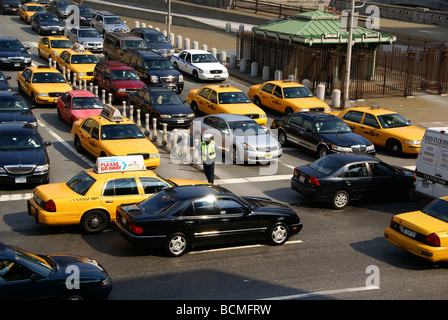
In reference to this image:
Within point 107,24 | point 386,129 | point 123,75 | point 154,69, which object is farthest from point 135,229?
point 107,24

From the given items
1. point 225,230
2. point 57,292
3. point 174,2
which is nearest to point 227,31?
point 174,2

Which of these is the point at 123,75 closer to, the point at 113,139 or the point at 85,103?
the point at 85,103

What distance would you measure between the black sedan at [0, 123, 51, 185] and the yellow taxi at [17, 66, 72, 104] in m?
8.15

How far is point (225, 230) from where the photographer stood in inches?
533

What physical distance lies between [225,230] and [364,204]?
5972 millimetres

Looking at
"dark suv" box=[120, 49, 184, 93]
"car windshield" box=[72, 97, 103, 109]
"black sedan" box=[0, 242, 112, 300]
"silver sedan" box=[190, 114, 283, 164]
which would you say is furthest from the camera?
"dark suv" box=[120, 49, 184, 93]

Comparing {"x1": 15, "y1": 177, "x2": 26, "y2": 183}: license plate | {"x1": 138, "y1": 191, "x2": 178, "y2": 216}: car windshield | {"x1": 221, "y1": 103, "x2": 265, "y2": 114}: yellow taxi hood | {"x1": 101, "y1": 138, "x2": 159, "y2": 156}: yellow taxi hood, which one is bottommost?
{"x1": 15, "y1": 177, "x2": 26, "y2": 183}: license plate

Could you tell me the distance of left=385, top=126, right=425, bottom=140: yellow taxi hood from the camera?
23.3 metres

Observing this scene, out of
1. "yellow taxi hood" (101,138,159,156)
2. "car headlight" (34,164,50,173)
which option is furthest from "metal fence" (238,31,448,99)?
"car headlight" (34,164,50,173)

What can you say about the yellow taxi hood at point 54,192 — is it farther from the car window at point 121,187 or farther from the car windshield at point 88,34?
the car windshield at point 88,34

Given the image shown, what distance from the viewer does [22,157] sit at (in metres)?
18.0

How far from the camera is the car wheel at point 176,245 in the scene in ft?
42.9

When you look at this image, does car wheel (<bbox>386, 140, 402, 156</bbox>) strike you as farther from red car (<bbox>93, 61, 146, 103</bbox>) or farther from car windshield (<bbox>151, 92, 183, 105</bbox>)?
red car (<bbox>93, 61, 146, 103</bbox>)

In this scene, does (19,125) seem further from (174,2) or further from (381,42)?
(174,2)
